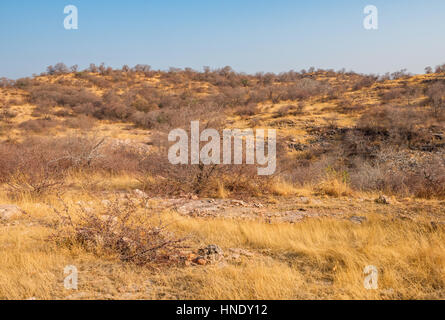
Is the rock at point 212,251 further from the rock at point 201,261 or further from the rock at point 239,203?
Result: the rock at point 239,203

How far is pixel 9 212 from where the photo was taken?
16.5ft

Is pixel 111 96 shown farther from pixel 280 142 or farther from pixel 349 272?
pixel 349 272

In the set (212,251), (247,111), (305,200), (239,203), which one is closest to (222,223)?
(212,251)

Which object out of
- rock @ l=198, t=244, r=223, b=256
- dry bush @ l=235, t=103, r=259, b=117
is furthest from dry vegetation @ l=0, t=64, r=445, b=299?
dry bush @ l=235, t=103, r=259, b=117

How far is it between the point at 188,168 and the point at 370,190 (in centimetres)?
499

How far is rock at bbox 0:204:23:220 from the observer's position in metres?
4.92

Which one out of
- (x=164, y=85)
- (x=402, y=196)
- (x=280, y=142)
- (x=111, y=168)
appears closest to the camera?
(x=402, y=196)

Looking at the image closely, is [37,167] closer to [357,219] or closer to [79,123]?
[357,219]

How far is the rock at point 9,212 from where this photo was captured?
4.92 metres

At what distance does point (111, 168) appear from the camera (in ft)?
31.3

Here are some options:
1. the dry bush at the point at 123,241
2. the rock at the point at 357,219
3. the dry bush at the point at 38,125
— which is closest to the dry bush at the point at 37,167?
the dry bush at the point at 123,241

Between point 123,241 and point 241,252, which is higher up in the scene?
point 123,241

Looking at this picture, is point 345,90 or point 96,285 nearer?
point 96,285
